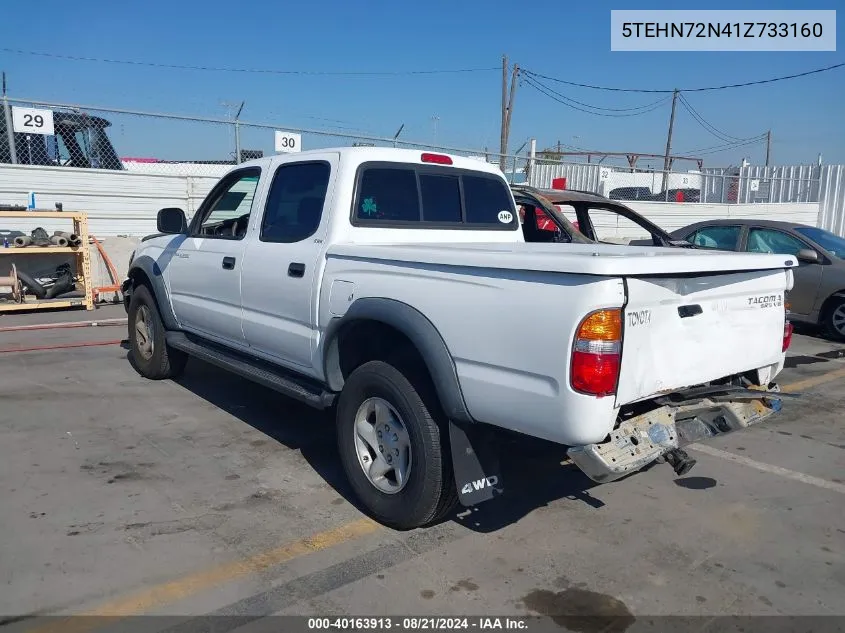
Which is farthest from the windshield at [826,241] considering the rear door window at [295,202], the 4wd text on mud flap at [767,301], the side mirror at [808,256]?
the rear door window at [295,202]

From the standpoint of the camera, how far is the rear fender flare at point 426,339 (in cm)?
323

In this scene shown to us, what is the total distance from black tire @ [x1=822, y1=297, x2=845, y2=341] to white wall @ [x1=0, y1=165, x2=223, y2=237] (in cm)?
1017

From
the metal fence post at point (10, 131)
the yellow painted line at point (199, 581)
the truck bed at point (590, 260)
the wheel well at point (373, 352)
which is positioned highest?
the metal fence post at point (10, 131)

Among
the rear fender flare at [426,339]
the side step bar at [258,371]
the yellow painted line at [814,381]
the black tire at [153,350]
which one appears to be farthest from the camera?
the yellow painted line at [814,381]

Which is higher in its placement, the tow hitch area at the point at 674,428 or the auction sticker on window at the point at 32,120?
the auction sticker on window at the point at 32,120

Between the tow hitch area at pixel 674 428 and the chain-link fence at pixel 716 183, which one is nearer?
the tow hitch area at pixel 674 428

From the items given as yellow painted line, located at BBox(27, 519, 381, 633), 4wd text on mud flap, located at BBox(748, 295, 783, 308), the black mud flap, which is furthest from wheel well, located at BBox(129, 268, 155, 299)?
4wd text on mud flap, located at BBox(748, 295, 783, 308)

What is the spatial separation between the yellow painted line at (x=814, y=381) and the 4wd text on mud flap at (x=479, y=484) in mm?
4480

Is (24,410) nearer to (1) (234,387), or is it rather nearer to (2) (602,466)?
(1) (234,387)

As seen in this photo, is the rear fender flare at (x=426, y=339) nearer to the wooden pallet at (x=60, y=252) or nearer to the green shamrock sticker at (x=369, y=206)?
the green shamrock sticker at (x=369, y=206)

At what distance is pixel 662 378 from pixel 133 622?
2468 millimetres

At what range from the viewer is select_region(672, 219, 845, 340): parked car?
9094 mm

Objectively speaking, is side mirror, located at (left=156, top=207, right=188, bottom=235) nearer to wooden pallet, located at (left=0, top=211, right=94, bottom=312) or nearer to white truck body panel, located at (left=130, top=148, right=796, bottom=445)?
white truck body panel, located at (left=130, top=148, right=796, bottom=445)

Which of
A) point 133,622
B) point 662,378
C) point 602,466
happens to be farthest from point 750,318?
point 133,622
